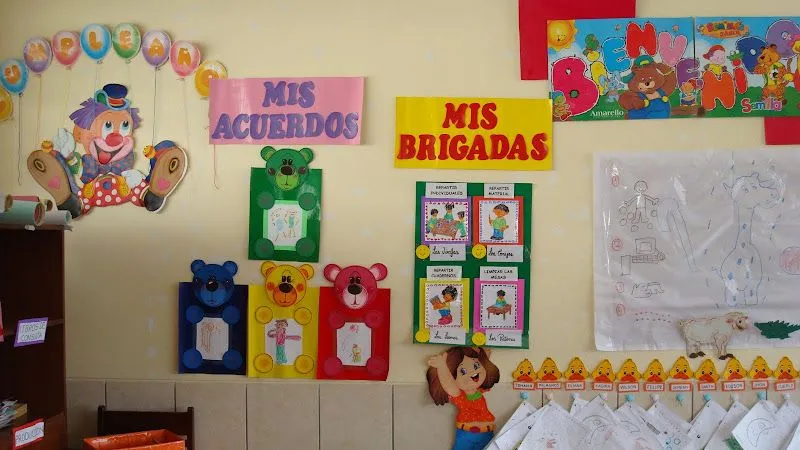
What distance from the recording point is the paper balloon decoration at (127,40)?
226cm

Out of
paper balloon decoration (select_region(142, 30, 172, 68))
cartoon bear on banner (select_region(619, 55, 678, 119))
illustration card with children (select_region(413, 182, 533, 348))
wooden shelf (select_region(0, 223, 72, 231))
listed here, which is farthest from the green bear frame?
cartoon bear on banner (select_region(619, 55, 678, 119))

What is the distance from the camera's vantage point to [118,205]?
2.29 m

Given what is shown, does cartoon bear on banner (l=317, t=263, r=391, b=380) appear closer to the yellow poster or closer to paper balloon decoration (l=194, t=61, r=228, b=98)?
the yellow poster

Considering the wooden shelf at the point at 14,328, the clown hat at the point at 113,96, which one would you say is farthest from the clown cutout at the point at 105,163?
the wooden shelf at the point at 14,328

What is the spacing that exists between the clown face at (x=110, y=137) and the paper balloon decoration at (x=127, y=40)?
19 centimetres

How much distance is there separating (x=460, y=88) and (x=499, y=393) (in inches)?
38.1

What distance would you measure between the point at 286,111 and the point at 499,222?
0.76m

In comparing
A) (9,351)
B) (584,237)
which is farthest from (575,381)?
(9,351)

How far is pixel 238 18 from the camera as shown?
7.42 ft

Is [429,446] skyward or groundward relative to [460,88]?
groundward

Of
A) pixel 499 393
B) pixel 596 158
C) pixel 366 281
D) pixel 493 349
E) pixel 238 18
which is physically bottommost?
pixel 499 393

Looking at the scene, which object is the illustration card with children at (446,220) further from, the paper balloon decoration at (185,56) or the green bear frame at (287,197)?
the paper balloon decoration at (185,56)

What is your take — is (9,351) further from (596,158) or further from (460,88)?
(596,158)

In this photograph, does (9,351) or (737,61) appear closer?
(9,351)
